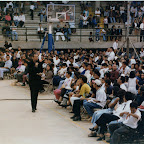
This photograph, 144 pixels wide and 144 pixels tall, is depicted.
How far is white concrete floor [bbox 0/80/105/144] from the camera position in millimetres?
8820

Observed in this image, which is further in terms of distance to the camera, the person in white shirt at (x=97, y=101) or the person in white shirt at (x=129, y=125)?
the person in white shirt at (x=97, y=101)

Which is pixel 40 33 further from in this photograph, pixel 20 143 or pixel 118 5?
pixel 20 143

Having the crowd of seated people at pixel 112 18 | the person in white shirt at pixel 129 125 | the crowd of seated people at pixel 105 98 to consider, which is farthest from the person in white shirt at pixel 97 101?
the crowd of seated people at pixel 112 18

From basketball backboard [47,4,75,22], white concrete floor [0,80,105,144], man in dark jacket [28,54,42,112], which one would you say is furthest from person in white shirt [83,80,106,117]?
basketball backboard [47,4,75,22]

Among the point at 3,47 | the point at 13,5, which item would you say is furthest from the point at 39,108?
the point at 13,5

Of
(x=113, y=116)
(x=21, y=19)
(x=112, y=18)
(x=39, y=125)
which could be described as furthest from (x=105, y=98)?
(x=112, y=18)

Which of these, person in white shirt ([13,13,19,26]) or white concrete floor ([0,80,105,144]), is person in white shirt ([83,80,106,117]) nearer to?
white concrete floor ([0,80,105,144])

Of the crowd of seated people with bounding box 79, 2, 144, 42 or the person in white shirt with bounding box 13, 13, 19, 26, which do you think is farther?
the crowd of seated people with bounding box 79, 2, 144, 42

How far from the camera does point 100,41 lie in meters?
26.7

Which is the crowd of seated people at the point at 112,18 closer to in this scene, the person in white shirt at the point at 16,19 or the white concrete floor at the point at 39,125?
the person in white shirt at the point at 16,19

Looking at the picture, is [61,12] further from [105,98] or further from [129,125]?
[129,125]

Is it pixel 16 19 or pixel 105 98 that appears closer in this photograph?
pixel 105 98

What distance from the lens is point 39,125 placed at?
33.4ft

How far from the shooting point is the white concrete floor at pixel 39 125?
882 centimetres
